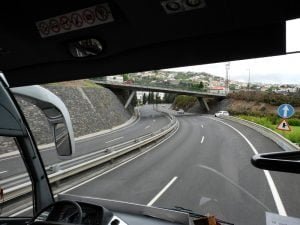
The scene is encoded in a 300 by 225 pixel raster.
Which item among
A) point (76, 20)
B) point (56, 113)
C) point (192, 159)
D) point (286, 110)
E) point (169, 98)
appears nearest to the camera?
point (76, 20)

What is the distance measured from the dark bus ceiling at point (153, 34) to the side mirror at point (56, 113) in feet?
1.21

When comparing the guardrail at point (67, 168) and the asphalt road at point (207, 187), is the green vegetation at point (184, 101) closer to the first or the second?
the guardrail at point (67, 168)

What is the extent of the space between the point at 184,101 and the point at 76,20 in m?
2.64

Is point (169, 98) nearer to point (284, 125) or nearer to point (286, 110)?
point (284, 125)

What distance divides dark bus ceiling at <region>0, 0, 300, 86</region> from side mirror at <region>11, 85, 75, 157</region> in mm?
369

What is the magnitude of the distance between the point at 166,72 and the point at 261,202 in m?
5.98

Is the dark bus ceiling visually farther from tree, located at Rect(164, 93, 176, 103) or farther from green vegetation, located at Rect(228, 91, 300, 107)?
tree, located at Rect(164, 93, 176, 103)

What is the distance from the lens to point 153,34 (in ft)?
8.14

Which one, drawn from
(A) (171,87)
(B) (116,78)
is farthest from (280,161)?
(B) (116,78)

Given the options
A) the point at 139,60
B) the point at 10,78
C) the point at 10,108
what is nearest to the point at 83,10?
the point at 139,60

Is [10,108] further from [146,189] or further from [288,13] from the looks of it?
[146,189]

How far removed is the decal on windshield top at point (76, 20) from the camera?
227 centimetres

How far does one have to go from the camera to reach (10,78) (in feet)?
13.2

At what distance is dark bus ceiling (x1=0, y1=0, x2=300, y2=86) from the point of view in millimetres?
1992
